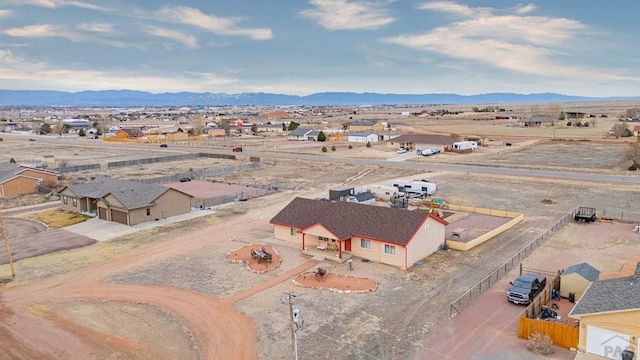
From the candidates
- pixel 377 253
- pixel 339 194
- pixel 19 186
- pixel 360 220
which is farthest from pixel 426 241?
pixel 19 186

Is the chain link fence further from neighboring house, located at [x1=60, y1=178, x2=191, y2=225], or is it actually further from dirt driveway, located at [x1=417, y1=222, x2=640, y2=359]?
neighboring house, located at [x1=60, y1=178, x2=191, y2=225]

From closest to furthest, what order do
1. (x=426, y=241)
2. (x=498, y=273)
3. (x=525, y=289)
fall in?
(x=525, y=289)
(x=498, y=273)
(x=426, y=241)

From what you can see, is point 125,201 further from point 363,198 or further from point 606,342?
point 606,342

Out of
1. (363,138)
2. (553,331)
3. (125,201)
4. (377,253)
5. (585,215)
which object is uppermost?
(363,138)

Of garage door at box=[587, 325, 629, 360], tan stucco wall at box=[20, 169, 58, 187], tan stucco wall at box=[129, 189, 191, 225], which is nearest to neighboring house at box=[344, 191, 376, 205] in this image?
tan stucco wall at box=[129, 189, 191, 225]

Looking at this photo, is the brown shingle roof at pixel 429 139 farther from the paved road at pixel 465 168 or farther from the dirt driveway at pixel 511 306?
the dirt driveway at pixel 511 306

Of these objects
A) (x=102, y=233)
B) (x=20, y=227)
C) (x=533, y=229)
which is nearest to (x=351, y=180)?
(x=533, y=229)

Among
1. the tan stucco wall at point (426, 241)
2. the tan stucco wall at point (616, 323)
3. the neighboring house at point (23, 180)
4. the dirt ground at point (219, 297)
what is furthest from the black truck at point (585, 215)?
the neighboring house at point (23, 180)
